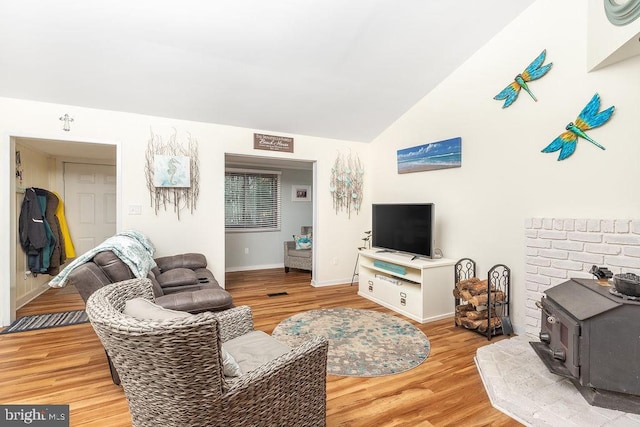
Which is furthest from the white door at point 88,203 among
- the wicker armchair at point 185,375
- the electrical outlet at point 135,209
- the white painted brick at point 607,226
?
the white painted brick at point 607,226

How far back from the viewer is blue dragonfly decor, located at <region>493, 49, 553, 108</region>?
8.55ft

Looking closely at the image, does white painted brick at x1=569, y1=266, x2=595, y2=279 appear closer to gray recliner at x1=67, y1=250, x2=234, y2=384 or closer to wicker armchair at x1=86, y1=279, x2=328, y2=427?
wicker armchair at x1=86, y1=279, x2=328, y2=427

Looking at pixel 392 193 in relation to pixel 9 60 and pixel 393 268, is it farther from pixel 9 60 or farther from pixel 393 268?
pixel 9 60

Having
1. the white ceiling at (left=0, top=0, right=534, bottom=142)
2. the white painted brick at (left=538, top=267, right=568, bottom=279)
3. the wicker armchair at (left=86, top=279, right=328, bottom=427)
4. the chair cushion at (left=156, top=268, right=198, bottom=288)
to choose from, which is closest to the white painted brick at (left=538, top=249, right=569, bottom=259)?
the white painted brick at (left=538, top=267, right=568, bottom=279)

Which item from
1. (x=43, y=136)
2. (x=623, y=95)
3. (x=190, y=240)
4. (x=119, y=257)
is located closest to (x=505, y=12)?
(x=623, y=95)

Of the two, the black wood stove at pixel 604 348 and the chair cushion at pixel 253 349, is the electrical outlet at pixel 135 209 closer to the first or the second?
the chair cushion at pixel 253 349

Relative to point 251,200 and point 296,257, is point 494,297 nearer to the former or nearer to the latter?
point 296,257

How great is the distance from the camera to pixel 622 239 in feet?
7.01

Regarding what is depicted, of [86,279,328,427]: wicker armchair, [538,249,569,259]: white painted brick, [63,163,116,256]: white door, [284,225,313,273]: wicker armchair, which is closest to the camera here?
[86,279,328,427]: wicker armchair

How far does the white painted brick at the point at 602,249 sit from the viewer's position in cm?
216

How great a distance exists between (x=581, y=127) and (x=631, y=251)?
975 millimetres

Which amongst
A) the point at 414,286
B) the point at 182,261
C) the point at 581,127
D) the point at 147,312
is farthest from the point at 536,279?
the point at 182,261

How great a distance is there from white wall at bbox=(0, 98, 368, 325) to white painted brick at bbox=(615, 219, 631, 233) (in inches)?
122
